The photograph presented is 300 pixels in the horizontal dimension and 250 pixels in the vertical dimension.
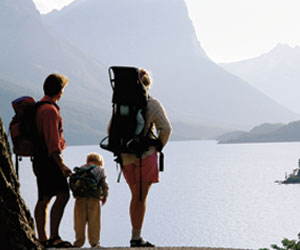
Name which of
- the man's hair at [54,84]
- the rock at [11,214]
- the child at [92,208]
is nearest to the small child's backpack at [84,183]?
the child at [92,208]

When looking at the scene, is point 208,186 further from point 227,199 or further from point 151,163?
point 151,163

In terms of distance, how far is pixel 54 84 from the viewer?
6234 mm

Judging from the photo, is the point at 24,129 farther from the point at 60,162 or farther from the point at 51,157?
the point at 60,162

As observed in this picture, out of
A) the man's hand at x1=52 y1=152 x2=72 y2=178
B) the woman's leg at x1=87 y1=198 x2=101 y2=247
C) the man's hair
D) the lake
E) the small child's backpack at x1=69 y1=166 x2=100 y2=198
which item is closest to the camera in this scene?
the man's hand at x1=52 y1=152 x2=72 y2=178

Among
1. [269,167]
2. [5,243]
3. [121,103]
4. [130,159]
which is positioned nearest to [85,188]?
[130,159]

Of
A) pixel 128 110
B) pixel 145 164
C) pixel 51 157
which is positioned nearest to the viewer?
pixel 51 157

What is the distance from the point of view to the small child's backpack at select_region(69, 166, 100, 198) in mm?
6855

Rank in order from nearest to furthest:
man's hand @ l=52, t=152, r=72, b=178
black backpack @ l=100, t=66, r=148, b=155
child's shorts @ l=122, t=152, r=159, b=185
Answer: man's hand @ l=52, t=152, r=72, b=178 < black backpack @ l=100, t=66, r=148, b=155 < child's shorts @ l=122, t=152, r=159, b=185

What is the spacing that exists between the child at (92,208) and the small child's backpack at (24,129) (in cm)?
99

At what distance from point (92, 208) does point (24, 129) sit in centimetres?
159

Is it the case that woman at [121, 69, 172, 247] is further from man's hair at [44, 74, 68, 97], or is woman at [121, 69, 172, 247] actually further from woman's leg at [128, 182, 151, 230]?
man's hair at [44, 74, 68, 97]

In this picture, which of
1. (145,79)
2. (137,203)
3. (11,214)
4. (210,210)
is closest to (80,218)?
(137,203)

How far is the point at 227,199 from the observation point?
128m

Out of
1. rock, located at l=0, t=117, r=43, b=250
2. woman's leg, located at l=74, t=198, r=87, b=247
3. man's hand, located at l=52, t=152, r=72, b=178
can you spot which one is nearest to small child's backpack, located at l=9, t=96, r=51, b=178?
man's hand, located at l=52, t=152, r=72, b=178
